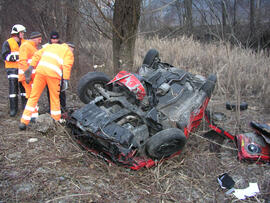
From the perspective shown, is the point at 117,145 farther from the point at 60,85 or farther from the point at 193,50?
the point at 193,50

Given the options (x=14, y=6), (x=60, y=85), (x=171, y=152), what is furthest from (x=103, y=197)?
(x=14, y=6)

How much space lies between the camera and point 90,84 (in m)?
4.11

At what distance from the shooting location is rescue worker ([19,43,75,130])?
4188mm

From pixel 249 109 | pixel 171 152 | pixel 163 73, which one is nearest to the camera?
pixel 171 152

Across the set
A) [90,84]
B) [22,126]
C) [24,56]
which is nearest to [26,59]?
[24,56]

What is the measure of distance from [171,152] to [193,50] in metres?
6.43

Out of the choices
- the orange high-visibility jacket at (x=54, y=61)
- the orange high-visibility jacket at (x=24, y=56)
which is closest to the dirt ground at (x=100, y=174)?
the orange high-visibility jacket at (x=54, y=61)

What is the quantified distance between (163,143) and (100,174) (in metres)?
0.94

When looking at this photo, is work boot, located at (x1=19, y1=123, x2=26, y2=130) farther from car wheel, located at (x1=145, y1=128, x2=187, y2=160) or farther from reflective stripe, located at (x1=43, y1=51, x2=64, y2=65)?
car wheel, located at (x1=145, y1=128, x2=187, y2=160)

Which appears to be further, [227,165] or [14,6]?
[14,6]

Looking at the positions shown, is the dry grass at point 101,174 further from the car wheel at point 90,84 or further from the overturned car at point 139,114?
the car wheel at point 90,84

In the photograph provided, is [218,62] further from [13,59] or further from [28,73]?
[13,59]

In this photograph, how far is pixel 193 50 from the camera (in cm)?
898

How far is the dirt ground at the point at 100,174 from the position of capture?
274 cm
